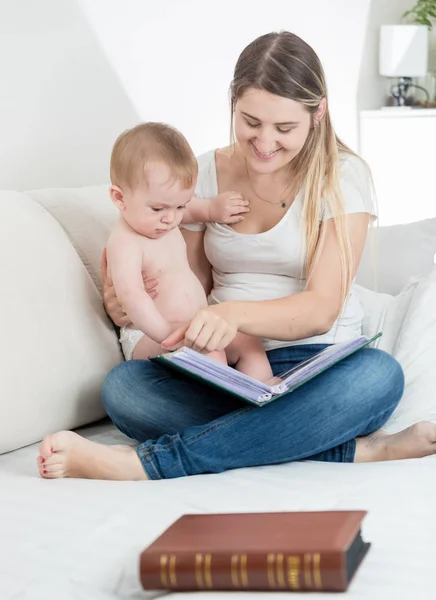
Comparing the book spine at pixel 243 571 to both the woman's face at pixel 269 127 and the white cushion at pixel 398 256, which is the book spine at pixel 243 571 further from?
the white cushion at pixel 398 256

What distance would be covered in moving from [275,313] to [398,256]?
0.81m

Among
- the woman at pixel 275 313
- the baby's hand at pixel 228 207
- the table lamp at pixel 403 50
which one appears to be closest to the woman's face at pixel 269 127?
the woman at pixel 275 313

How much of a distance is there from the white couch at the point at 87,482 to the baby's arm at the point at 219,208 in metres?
0.22

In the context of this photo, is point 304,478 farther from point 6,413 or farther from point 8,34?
point 8,34

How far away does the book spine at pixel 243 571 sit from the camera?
875 millimetres

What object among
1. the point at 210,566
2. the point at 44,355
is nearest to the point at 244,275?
the point at 44,355

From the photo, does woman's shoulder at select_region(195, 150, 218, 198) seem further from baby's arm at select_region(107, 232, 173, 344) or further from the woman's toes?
the woman's toes

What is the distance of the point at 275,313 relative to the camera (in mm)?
1549

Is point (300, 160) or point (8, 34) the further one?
point (8, 34)

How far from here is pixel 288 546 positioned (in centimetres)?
89

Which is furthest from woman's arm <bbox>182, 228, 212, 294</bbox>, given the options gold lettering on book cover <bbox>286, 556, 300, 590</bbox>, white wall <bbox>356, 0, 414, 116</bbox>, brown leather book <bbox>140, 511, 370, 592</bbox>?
white wall <bbox>356, 0, 414, 116</bbox>

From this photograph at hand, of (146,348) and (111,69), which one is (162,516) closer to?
(146,348)

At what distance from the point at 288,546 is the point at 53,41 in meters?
1.63

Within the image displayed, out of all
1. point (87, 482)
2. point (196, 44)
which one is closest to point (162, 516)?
point (87, 482)
